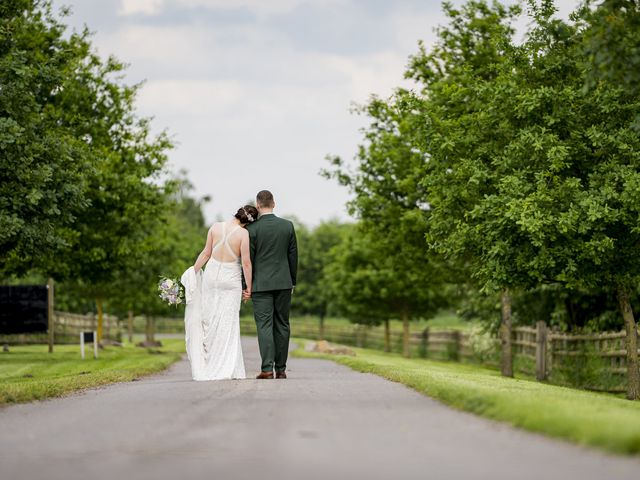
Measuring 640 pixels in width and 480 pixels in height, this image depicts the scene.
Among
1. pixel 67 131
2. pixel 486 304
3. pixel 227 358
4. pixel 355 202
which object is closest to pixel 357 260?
pixel 486 304

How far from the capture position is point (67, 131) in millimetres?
26609

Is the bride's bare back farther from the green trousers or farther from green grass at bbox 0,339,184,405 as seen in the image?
green grass at bbox 0,339,184,405

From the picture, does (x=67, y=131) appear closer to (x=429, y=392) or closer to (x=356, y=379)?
(x=356, y=379)

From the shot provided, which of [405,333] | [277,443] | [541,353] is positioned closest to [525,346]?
[541,353]

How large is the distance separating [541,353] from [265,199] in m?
15.3

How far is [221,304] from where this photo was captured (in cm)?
1404

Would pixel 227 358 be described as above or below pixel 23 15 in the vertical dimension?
below

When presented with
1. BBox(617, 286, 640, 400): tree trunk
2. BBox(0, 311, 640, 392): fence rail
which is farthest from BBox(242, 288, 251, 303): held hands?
BBox(0, 311, 640, 392): fence rail

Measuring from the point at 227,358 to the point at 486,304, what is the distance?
70.6 feet

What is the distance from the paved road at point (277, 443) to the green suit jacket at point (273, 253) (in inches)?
156

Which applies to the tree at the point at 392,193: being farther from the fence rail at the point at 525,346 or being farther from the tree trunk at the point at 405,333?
the tree trunk at the point at 405,333

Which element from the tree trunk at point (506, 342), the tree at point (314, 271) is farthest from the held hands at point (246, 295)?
the tree at point (314, 271)

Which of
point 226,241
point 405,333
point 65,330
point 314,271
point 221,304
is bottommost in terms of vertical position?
point 405,333

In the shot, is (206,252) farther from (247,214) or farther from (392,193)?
(392,193)
